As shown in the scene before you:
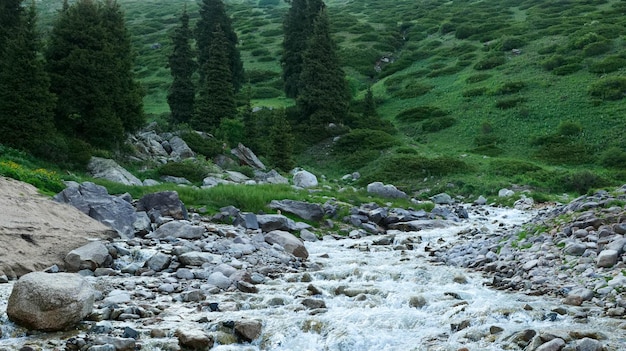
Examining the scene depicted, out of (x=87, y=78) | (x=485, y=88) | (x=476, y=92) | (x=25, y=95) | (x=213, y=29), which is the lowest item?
(x=476, y=92)

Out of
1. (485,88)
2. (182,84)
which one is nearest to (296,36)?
(182,84)

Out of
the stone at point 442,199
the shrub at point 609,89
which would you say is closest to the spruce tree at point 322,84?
the stone at point 442,199

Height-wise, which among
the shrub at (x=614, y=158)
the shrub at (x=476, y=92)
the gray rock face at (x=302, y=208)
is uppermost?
the gray rock face at (x=302, y=208)

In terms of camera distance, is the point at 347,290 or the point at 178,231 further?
the point at 178,231

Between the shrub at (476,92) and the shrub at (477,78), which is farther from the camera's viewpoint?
the shrub at (477,78)

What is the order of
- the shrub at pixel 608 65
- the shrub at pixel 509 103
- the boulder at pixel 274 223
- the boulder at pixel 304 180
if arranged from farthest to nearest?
the shrub at pixel 608 65, the shrub at pixel 509 103, the boulder at pixel 304 180, the boulder at pixel 274 223

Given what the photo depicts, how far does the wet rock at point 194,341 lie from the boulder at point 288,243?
6.56 meters

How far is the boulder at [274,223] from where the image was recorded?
1719 cm

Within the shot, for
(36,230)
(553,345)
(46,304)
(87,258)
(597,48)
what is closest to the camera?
(553,345)

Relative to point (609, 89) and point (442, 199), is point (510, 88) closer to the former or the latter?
point (609, 89)

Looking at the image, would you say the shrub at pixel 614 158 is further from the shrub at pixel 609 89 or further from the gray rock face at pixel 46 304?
the gray rock face at pixel 46 304

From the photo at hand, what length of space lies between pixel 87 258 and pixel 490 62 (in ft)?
180

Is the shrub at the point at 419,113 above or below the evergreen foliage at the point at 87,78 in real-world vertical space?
below

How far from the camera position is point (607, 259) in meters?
10.4
